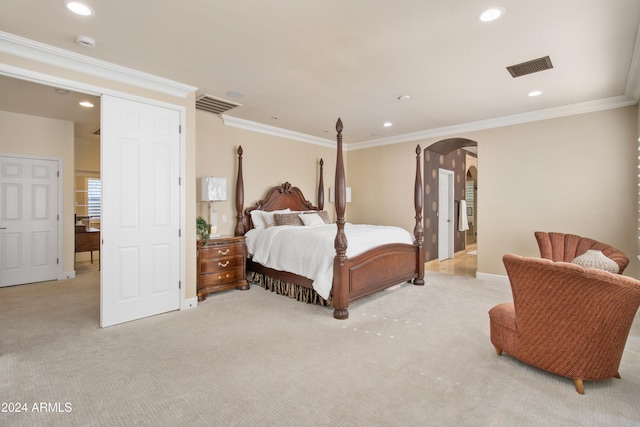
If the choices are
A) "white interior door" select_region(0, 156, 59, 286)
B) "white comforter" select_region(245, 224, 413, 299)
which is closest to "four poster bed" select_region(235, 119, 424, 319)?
"white comforter" select_region(245, 224, 413, 299)

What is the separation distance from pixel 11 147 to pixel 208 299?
13.1ft

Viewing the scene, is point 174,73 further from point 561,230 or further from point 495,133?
point 561,230

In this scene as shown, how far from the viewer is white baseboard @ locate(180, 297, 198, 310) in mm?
3754

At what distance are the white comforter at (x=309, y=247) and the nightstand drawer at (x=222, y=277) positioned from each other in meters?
0.32

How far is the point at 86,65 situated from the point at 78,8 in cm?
95

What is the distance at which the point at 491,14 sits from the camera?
2.33 m

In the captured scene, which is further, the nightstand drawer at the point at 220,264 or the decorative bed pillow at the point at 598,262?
the nightstand drawer at the point at 220,264

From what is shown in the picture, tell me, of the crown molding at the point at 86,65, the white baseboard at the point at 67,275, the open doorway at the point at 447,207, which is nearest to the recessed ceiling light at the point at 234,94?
the crown molding at the point at 86,65

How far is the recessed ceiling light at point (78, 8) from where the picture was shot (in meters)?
2.22

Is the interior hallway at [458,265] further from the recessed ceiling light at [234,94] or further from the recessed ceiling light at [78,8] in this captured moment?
the recessed ceiling light at [78,8]

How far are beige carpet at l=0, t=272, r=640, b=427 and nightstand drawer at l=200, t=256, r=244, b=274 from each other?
0.61 metres

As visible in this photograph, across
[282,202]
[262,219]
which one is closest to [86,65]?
[262,219]

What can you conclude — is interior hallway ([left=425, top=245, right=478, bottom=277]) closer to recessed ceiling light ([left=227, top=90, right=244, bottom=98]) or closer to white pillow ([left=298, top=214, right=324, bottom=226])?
white pillow ([left=298, top=214, right=324, bottom=226])

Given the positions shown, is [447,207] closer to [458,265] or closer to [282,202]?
[458,265]
